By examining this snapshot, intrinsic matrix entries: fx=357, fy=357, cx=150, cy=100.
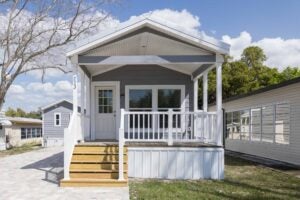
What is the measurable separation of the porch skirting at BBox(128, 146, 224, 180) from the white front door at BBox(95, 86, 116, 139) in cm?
327

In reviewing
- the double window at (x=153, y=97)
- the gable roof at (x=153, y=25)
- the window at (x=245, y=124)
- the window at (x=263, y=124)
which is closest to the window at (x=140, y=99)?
the double window at (x=153, y=97)

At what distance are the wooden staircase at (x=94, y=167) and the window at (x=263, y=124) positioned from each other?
24.2ft

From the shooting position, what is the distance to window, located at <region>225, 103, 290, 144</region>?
13941 millimetres

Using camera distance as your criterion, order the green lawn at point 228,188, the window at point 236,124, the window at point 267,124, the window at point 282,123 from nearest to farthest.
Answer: the green lawn at point 228,188 → the window at point 282,123 → the window at point 267,124 → the window at point 236,124

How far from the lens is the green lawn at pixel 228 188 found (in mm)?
7105

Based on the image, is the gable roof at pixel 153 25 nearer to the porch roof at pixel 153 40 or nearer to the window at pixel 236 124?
the porch roof at pixel 153 40

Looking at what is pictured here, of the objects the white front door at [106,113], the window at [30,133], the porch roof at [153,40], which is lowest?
the window at [30,133]

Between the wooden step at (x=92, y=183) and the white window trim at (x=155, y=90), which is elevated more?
the white window trim at (x=155, y=90)

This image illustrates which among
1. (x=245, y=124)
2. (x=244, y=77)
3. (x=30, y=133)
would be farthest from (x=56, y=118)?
(x=244, y=77)

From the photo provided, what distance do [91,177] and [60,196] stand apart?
1500 mm

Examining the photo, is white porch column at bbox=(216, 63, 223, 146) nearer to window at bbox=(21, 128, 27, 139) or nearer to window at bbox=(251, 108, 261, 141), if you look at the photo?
window at bbox=(251, 108, 261, 141)

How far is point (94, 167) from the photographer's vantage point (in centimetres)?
875

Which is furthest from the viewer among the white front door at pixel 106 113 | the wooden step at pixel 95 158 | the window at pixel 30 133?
the window at pixel 30 133

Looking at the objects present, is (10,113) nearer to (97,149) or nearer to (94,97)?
(94,97)
